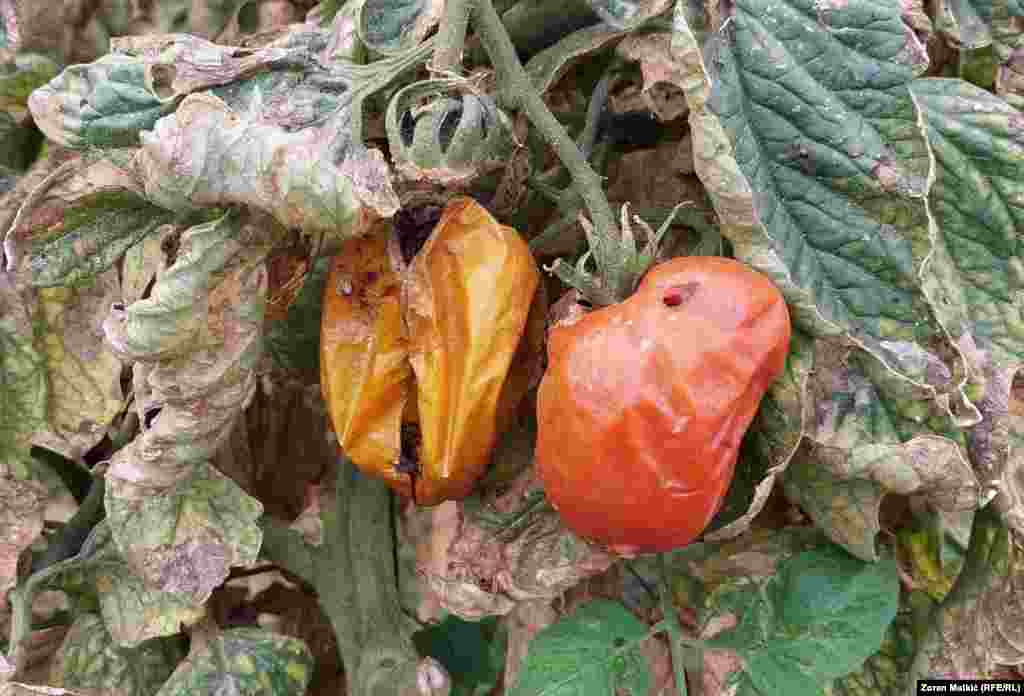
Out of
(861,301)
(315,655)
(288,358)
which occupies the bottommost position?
(315,655)

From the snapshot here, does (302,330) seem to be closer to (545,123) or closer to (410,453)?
(410,453)

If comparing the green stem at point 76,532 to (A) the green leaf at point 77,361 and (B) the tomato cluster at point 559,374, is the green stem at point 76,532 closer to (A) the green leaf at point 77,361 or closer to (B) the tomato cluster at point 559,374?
(A) the green leaf at point 77,361

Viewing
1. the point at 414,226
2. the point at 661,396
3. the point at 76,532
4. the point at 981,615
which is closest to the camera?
the point at 661,396

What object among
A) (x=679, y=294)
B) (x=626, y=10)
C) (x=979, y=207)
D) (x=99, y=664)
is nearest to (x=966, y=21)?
(x=979, y=207)

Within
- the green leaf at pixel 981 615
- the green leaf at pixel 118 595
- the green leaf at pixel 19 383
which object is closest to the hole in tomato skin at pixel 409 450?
the green leaf at pixel 118 595

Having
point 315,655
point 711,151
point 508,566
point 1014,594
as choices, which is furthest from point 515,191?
point 315,655

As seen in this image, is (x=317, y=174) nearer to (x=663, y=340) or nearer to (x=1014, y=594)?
(x=663, y=340)
